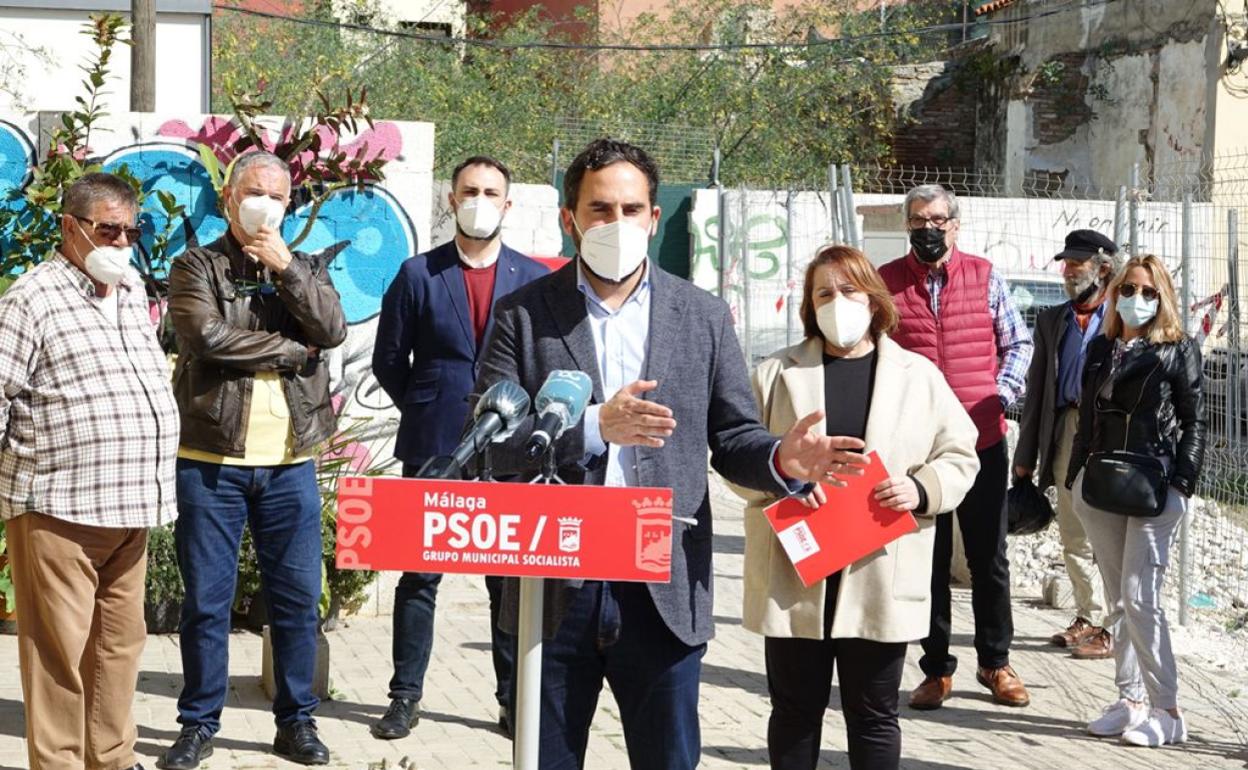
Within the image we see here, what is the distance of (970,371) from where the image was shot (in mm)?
7172

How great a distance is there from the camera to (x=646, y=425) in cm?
349

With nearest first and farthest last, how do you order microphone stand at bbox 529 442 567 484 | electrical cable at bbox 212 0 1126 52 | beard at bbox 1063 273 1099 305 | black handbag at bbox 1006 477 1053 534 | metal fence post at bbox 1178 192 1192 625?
microphone stand at bbox 529 442 567 484 → black handbag at bbox 1006 477 1053 534 → beard at bbox 1063 273 1099 305 → metal fence post at bbox 1178 192 1192 625 → electrical cable at bbox 212 0 1126 52

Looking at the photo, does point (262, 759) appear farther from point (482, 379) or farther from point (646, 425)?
point (646, 425)

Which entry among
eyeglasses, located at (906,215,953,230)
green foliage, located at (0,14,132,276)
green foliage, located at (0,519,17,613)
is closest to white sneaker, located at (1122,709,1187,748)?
eyeglasses, located at (906,215,953,230)

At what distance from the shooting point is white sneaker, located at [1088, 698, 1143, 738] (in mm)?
6902

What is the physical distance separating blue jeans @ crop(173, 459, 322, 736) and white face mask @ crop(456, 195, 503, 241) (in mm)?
1146

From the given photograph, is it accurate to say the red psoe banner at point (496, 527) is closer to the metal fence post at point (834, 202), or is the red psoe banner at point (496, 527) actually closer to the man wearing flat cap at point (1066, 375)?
the man wearing flat cap at point (1066, 375)

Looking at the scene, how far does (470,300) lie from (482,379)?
271 cm

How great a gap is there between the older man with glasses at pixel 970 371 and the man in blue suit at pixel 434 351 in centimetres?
176

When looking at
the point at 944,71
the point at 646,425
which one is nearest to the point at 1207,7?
the point at 944,71

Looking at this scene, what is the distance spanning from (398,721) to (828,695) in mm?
2103

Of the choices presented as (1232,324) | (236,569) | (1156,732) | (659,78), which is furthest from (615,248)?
(659,78)

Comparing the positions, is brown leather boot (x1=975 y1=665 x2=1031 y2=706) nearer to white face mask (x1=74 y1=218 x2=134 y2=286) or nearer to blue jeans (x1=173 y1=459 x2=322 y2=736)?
blue jeans (x1=173 y1=459 x2=322 y2=736)

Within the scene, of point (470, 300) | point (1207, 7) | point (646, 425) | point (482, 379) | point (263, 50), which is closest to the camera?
point (646, 425)
